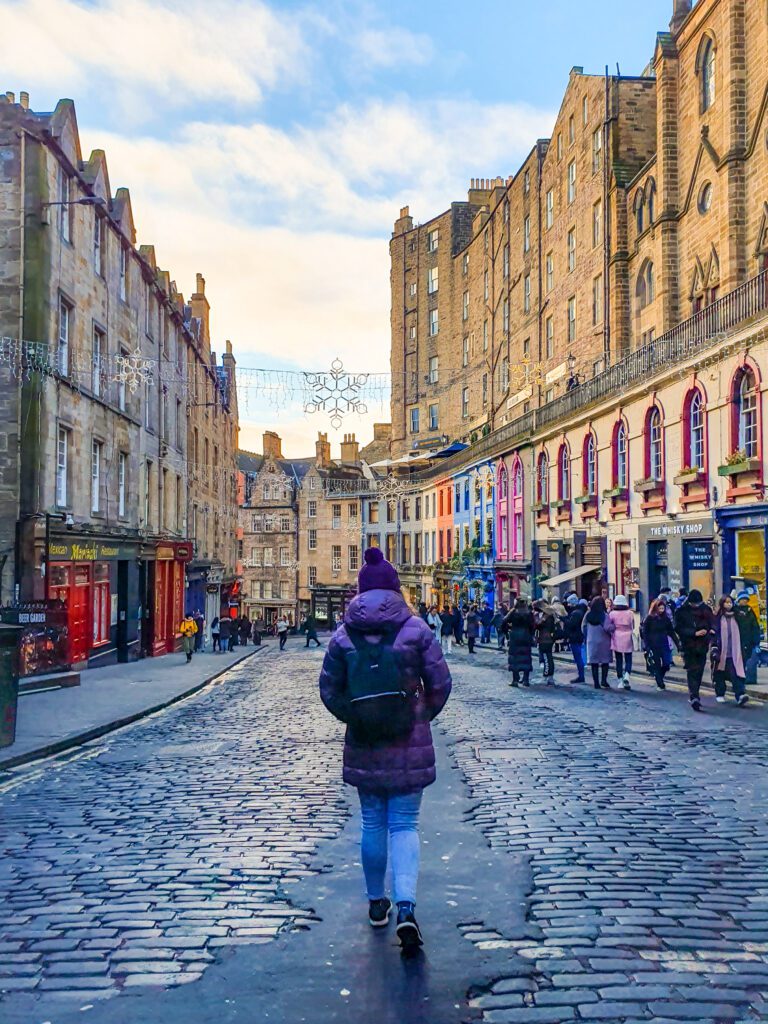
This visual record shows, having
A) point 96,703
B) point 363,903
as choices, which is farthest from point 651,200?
point 363,903

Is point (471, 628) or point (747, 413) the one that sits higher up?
point (747, 413)

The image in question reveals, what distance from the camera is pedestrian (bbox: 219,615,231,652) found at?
34.3 m

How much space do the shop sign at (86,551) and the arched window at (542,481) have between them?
1684 cm

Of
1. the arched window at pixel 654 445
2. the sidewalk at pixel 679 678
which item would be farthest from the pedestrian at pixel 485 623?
the arched window at pixel 654 445

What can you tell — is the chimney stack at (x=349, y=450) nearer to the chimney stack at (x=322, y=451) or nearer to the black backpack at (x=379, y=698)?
the chimney stack at (x=322, y=451)

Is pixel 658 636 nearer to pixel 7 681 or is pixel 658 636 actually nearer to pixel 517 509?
pixel 7 681

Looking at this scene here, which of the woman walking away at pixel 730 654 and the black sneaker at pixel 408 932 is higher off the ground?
the woman walking away at pixel 730 654

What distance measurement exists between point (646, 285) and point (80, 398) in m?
21.0

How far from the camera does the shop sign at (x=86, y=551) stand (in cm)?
2106

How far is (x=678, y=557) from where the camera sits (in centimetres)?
2431

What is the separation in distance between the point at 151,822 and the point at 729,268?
24479mm

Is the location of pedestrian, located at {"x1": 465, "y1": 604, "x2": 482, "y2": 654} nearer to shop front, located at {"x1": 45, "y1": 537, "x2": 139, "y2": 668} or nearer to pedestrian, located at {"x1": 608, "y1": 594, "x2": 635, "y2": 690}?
shop front, located at {"x1": 45, "y1": 537, "x2": 139, "y2": 668}

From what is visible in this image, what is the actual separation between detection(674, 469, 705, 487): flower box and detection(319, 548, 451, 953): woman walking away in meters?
19.7

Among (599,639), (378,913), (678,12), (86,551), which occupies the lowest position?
(378,913)
